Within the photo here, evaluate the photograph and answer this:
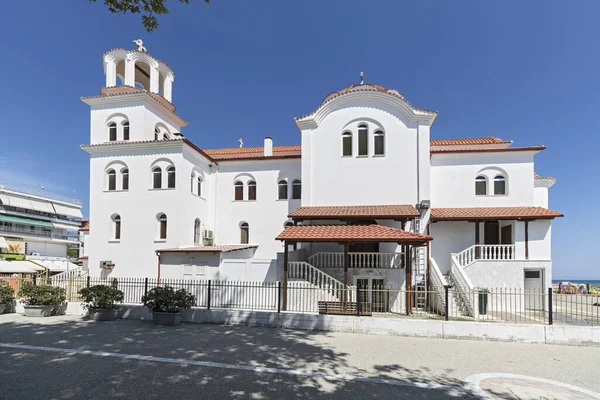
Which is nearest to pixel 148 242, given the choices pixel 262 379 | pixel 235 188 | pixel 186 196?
pixel 186 196

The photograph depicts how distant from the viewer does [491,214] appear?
54.2ft

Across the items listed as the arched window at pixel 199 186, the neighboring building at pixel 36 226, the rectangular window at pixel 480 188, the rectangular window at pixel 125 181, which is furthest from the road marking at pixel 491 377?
the neighboring building at pixel 36 226

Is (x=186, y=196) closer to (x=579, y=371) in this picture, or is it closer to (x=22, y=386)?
(x=22, y=386)

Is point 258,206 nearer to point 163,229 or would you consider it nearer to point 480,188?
point 163,229

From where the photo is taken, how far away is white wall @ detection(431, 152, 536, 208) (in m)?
17.6

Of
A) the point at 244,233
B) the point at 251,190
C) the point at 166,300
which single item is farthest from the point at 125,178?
the point at 166,300

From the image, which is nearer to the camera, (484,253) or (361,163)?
(484,253)

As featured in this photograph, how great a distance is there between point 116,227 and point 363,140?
47.3ft

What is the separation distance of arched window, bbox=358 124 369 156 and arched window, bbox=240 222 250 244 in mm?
8016

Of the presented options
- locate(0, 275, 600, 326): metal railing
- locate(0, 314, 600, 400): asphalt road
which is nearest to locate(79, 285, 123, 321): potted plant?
locate(0, 275, 600, 326): metal railing

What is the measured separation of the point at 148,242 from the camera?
17656 mm

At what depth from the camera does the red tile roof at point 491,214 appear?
16031 mm

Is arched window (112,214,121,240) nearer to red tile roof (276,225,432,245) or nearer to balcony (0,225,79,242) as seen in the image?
red tile roof (276,225,432,245)

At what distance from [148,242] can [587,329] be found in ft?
60.0
